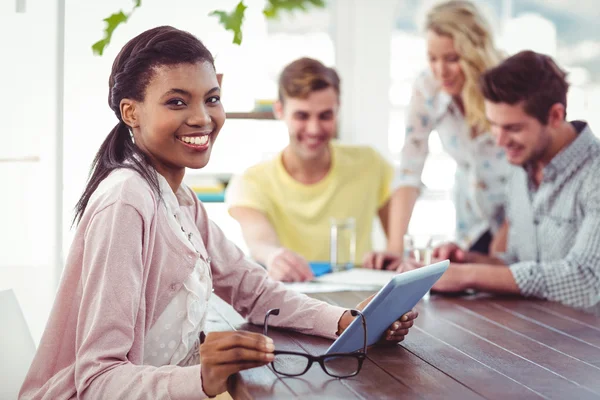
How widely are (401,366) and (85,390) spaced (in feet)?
1.80

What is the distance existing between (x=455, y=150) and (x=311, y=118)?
69cm

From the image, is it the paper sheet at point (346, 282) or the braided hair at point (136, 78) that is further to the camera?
the paper sheet at point (346, 282)

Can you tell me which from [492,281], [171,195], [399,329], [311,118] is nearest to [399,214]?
[311,118]

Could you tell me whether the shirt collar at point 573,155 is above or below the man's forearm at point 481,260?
above

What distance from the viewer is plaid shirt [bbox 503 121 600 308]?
213cm

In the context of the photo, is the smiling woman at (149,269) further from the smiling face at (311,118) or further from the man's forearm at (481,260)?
the smiling face at (311,118)

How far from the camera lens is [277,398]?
118 centimetres

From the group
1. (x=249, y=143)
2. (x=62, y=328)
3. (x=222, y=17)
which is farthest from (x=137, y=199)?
(x=249, y=143)

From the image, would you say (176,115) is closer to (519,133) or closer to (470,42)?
(519,133)

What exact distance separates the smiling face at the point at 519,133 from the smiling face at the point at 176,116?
1.22 meters

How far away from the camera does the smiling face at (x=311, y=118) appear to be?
9.75 ft

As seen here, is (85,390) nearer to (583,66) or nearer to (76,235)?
(76,235)

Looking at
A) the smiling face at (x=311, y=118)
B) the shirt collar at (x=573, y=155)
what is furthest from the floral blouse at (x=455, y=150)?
the shirt collar at (x=573, y=155)

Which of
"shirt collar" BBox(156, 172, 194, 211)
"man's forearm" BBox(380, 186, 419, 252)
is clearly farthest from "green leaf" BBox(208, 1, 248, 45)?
"man's forearm" BBox(380, 186, 419, 252)
